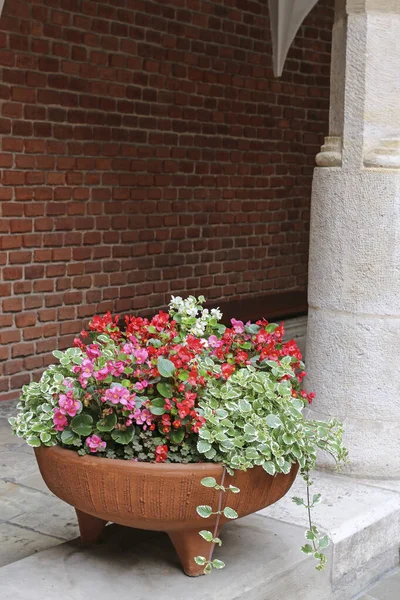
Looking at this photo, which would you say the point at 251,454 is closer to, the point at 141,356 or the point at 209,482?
the point at 209,482

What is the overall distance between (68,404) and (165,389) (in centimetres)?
25

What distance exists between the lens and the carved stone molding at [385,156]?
3451 millimetres

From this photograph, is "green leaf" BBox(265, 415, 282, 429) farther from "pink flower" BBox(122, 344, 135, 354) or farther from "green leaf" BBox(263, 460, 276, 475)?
"pink flower" BBox(122, 344, 135, 354)

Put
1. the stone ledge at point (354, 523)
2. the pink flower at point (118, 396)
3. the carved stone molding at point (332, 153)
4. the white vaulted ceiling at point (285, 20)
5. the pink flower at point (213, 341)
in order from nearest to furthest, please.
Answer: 1. the pink flower at point (118, 396)
2. the pink flower at point (213, 341)
3. the stone ledge at point (354, 523)
4. the carved stone molding at point (332, 153)
5. the white vaulted ceiling at point (285, 20)

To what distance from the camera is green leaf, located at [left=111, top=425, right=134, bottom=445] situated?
236cm

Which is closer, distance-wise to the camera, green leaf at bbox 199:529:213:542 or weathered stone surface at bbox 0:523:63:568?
green leaf at bbox 199:529:213:542

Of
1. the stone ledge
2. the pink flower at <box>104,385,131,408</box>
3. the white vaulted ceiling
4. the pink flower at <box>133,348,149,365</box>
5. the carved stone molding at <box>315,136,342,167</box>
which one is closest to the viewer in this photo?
the pink flower at <box>104,385,131,408</box>

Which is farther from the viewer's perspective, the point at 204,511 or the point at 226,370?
the point at 226,370

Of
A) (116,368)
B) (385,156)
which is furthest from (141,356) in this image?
(385,156)

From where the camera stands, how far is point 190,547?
2.46 meters

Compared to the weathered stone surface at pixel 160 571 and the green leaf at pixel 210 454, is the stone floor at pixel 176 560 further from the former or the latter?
the green leaf at pixel 210 454

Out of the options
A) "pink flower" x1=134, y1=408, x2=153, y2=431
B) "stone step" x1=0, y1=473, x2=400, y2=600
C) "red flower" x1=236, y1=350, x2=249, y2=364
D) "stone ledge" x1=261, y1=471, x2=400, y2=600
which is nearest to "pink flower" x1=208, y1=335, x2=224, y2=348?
"red flower" x1=236, y1=350, x2=249, y2=364

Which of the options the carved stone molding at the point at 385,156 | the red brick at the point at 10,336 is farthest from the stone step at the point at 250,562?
the red brick at the point at 10,336

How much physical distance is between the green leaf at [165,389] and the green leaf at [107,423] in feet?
0.44
